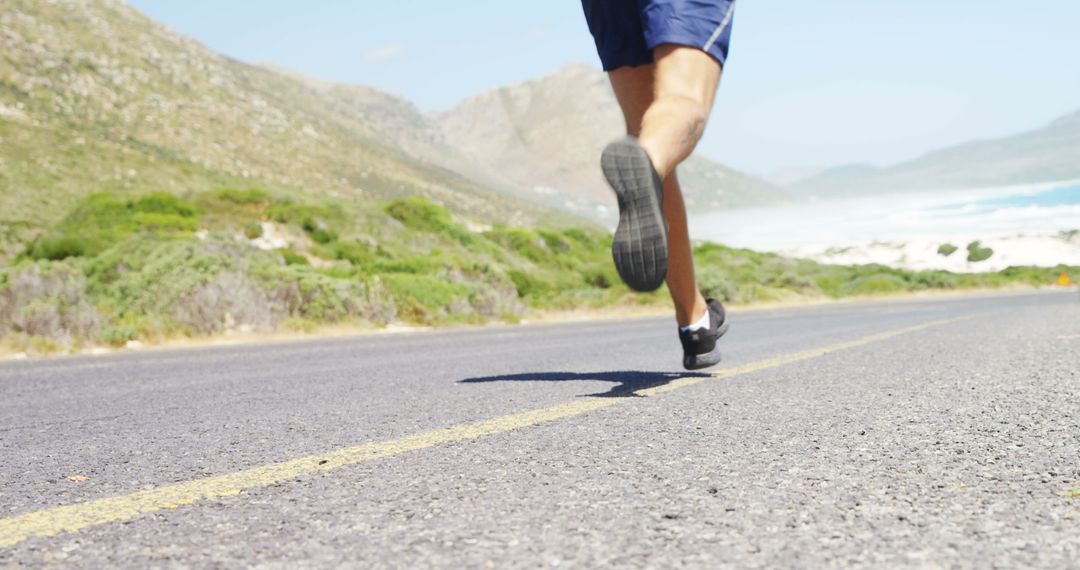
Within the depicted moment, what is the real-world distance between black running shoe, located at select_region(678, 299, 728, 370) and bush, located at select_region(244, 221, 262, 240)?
24.1 m

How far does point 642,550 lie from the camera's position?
1.46m

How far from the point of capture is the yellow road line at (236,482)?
5.73 feet

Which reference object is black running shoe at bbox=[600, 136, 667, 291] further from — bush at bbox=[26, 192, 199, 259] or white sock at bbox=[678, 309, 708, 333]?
bush at bbox=[26, 192, 199, 259]

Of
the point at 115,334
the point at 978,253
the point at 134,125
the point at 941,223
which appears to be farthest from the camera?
the point at 941,223

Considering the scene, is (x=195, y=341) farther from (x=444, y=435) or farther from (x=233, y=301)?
(x=444, y=435)

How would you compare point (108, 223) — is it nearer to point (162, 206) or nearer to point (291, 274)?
point (162, 206)

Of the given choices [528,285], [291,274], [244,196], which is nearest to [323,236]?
[244,196]

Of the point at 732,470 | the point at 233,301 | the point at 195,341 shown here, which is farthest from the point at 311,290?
the point at 732,470

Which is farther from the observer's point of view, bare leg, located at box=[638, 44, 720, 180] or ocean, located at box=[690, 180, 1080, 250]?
ocean, located at box=[690, 180, 1080, 250]

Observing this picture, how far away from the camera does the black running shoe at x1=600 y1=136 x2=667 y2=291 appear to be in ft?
9.18

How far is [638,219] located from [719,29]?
0.81 metres

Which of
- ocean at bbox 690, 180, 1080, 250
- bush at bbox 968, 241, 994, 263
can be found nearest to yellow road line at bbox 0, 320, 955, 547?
bush at bbox 968, 241, 994, 263

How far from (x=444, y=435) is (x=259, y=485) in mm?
774

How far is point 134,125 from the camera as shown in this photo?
63656mm
